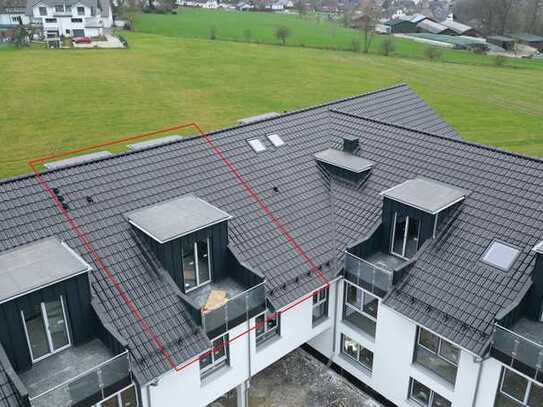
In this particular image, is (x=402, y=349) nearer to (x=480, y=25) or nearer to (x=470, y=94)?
(x=470, y=94)

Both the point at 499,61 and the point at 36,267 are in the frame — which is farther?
the point at 499,61

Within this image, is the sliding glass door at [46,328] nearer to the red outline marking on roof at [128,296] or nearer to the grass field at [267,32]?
the red outline marking on roof at [128,296]

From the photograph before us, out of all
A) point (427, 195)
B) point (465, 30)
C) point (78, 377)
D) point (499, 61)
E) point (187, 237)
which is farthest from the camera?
point (465, 30)

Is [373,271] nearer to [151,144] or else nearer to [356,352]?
[356,352]

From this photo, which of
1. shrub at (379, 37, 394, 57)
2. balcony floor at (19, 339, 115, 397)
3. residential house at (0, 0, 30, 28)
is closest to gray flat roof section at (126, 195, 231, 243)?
balcony floor at (19, 339, 115, 397)

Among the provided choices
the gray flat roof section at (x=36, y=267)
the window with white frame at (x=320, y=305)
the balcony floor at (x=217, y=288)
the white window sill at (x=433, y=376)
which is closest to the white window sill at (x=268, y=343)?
the window with white frame at (x=320, y=305)

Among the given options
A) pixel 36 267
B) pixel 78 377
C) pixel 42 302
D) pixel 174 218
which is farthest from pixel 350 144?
pixel 78 377

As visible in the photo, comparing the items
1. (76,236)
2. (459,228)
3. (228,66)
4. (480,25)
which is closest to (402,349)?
(459,228)
